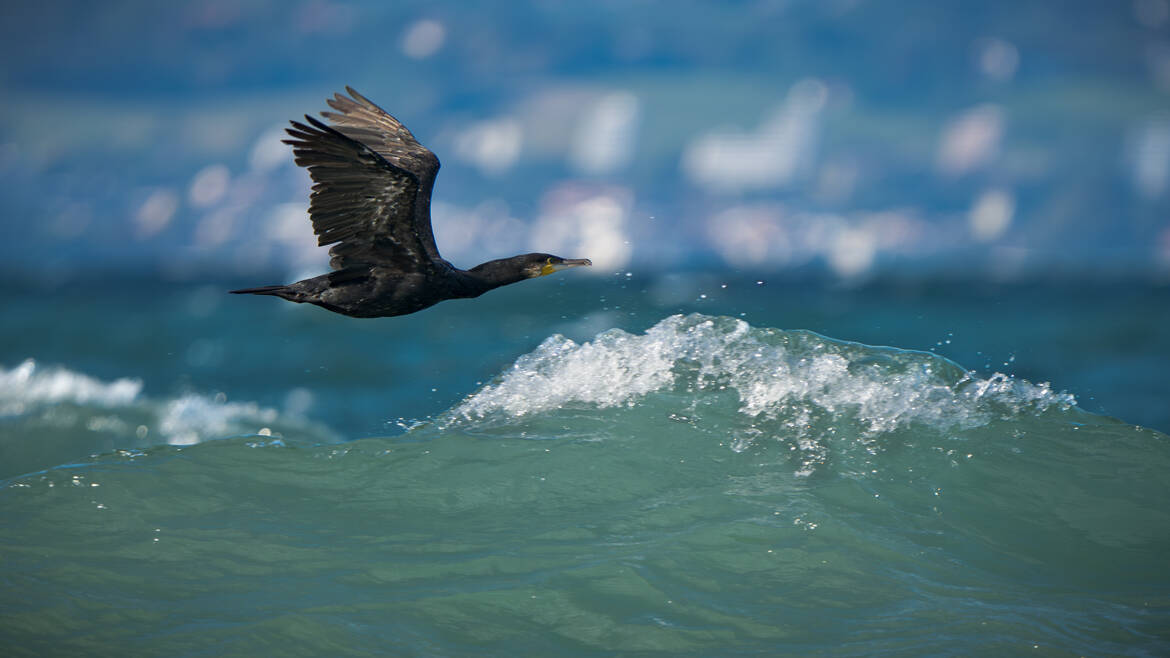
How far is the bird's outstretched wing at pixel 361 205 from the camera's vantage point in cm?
525

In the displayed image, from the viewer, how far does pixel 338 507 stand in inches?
250

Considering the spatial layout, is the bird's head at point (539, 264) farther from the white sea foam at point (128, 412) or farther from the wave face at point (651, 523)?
the white sea foam at point (128, 412)

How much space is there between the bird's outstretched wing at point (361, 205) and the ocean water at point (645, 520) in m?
1.83

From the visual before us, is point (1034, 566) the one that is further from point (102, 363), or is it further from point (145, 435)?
point (102, 363)

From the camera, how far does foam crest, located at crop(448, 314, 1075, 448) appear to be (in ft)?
25.0

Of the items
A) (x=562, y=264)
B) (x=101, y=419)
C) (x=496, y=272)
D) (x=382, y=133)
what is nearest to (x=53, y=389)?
(x=101, y=419)

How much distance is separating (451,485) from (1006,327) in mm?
19530

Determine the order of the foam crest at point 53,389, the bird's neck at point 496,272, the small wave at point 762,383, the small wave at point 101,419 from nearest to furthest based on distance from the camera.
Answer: the bird's neck at point 496,272 → the small wave at point 762,383 → the small wave at point 101,419 → the foam crest at point 53,389

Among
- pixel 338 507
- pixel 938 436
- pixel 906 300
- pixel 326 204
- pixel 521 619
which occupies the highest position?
pixel 906 300

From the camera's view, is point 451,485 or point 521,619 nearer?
point 521,619

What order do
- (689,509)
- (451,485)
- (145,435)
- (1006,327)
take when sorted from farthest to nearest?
1. (1006,327)
2. (145,435)
3. (451,485)
4. (689,509)

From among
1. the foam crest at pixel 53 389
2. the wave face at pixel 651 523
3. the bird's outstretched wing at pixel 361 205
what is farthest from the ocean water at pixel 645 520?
the foam crest at pixel 53 389

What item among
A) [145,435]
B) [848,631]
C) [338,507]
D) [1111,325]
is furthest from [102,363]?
[1111,325]

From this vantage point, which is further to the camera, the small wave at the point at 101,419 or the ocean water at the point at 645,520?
the small wave at the point at 101,419
